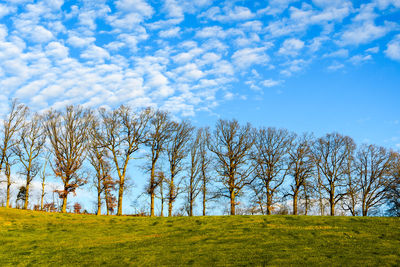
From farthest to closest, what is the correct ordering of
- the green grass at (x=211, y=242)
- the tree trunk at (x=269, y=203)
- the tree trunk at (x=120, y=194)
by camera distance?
the tree trunk at (x=269, y=203), the tree trunk at (x=120, y=194), the green grass at (x=211, y=242)

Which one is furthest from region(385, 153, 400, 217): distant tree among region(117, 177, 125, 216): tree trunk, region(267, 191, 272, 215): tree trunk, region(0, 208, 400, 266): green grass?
region(117, 177, 125, 216): tree trunk

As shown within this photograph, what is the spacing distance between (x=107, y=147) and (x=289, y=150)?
3102cm

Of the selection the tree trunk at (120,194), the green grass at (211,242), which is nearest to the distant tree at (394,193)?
the green grass at (211,242)

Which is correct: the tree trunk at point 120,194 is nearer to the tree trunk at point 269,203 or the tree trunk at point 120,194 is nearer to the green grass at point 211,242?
the green grass at point 211,242

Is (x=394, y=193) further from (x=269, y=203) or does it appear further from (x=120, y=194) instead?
(x=120, y=194)

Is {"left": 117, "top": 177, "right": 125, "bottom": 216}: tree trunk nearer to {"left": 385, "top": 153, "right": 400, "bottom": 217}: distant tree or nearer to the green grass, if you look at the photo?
the green grass

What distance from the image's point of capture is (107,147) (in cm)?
4772

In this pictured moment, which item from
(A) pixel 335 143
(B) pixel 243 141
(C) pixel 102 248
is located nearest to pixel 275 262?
(C) pixel 102 248

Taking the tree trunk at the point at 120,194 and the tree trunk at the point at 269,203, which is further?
the tree trunk at the point at 269,203

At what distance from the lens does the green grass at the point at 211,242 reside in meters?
17.4

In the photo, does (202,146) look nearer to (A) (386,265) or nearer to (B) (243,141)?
(B) (243,141)

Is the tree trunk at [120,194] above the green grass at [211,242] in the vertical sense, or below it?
above

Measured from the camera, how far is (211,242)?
867 inches

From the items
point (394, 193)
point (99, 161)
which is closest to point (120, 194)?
point (99, 161)
